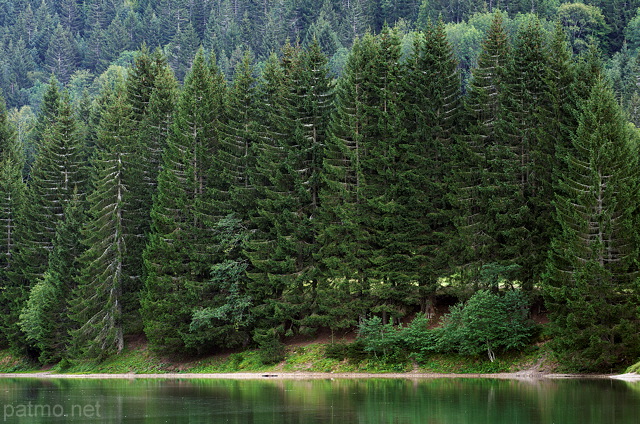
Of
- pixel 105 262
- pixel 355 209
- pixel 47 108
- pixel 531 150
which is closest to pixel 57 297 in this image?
pixel 105 262

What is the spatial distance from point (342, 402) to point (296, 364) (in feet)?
80.0

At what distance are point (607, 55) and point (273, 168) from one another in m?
121

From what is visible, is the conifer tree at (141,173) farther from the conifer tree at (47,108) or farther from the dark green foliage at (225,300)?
the conifer tree at (47,108)

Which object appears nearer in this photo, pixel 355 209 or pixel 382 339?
pixel 382 339

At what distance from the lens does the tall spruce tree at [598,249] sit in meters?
53.1

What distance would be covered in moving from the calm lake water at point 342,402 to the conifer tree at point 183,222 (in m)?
14.5

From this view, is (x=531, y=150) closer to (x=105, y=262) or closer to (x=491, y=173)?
(x=491, y=173)

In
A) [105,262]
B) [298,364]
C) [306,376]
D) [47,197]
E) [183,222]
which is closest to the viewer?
[306,376]

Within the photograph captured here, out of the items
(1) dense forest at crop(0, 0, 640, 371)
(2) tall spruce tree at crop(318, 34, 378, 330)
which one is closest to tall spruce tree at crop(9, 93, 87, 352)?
(1) dense forest at crop(0, 0, 640, 371)

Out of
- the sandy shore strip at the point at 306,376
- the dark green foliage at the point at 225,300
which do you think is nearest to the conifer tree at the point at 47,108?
the sandy shore strip at the point at 306,376

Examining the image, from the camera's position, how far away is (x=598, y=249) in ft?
177

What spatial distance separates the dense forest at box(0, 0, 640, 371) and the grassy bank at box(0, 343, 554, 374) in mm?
1136

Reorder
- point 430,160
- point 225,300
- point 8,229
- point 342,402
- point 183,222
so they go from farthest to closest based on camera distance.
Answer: point 8,229 → point 183,222 → point 225,300 → point 430,160 → point 342,402

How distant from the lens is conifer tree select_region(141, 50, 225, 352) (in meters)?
70.6
